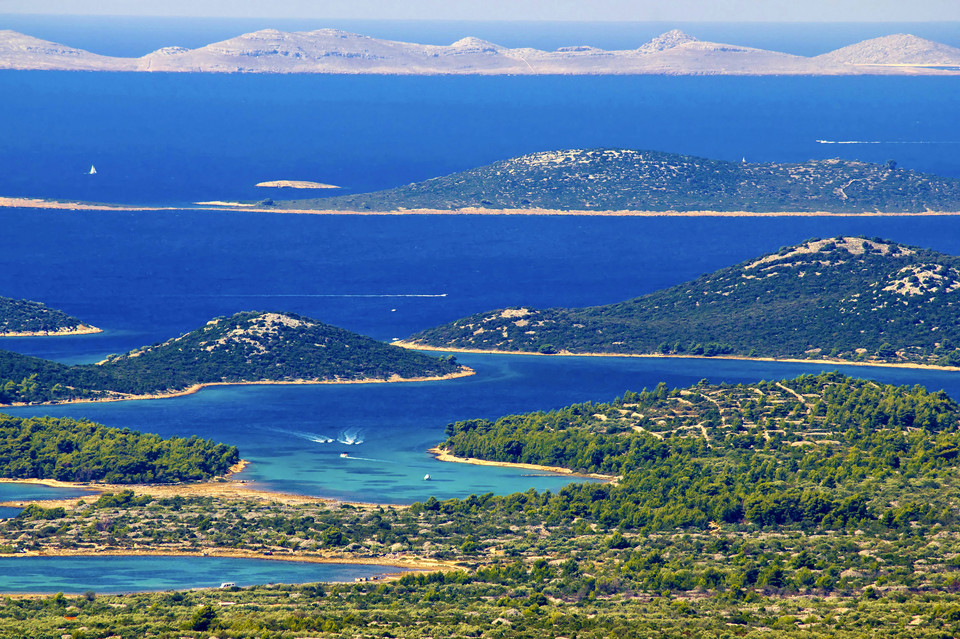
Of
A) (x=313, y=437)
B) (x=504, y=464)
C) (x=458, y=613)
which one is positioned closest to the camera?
(x=458, y=613)

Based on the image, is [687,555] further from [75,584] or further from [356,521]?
[75,584]

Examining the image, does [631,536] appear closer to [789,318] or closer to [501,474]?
[501,474]

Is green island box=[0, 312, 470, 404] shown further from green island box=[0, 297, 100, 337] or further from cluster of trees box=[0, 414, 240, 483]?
cluster of trees box=[0, 414, 240, 483]

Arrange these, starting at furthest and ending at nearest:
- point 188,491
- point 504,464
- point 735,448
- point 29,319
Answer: point 29,319
point 504,464
point 735,448
point 188,491

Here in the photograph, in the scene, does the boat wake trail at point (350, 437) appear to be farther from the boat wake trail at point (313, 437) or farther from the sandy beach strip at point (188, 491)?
the sandy beach strip at point (188, 491)

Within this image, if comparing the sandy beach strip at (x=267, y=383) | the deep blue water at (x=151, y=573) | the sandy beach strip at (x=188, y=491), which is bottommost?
the sandy beach strip at (x=267, y=383)

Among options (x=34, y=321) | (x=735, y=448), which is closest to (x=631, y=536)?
(x=735, y=448)

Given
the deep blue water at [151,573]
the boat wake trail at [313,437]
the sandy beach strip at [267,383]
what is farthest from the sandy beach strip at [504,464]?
the sandy beach strip at [267,383]
